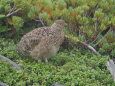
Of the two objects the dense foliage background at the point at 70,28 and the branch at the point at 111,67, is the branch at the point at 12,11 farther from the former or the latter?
the branch at the point at 111,67

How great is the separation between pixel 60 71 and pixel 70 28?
4.90 feet

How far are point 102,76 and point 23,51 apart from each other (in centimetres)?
145

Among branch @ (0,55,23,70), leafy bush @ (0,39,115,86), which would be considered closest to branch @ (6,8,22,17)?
leafy bush @ (0,39,115,86)

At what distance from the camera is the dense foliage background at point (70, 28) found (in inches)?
231

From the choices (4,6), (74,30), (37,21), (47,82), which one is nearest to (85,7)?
(74,30)

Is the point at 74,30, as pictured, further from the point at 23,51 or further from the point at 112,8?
the point at 23,51

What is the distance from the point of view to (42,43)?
19.0ft

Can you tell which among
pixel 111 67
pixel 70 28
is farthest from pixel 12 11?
pixel 111 67

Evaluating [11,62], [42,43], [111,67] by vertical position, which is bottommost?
[111,67]

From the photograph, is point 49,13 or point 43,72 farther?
point 49,13

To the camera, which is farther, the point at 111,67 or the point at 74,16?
the point at 74,16

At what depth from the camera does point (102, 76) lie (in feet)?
19.1

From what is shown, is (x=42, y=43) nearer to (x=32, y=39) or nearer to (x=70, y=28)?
(x=32, y=39)

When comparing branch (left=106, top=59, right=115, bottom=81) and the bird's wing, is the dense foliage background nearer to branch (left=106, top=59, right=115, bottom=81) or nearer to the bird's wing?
branch (left=106, top=59, right=115, bottom=81)
